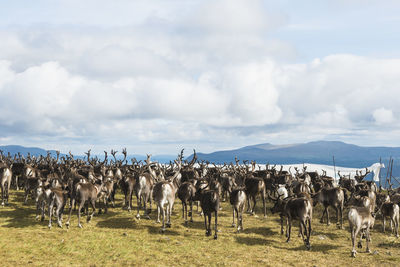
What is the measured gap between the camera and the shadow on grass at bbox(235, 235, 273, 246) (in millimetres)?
17769

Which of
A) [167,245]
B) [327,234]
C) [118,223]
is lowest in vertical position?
[327,234]

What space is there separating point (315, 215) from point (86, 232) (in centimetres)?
1885

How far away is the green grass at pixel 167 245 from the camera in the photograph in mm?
14492

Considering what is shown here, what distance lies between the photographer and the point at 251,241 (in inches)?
713

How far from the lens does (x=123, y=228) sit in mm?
19359

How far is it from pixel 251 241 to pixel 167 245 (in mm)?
5091

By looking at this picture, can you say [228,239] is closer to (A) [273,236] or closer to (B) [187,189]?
(A) [273,236]

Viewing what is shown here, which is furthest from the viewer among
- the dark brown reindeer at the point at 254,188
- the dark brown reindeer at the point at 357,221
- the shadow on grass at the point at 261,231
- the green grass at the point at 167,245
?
the dark brown reindeer at the point at 254,188

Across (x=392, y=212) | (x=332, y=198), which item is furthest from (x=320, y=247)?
(x=392, y=212)

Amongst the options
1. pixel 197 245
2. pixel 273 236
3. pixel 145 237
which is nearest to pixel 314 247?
pixel 273 236

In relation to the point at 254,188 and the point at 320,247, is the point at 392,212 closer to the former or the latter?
the point at 320,247

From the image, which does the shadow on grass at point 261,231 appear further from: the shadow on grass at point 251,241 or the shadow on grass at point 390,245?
the shadow on grass at point 390,245

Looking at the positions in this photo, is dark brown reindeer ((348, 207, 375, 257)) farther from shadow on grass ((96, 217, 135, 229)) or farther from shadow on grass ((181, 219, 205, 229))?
shadow on grass ((96, 217, 135, 229))

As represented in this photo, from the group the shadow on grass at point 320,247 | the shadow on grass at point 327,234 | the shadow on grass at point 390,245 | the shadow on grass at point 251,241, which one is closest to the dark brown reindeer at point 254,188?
the shadow on grass at point 327,234
